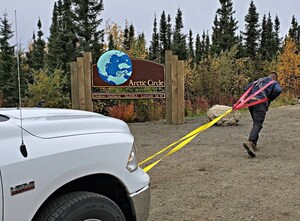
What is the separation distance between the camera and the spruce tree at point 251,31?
39.5 meters

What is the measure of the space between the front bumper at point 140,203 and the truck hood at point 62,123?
1.62 ft

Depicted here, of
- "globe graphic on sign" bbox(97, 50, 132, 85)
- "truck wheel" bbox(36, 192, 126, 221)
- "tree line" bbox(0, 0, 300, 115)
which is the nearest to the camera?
"truck wheel" bbox(36, 192, 126, 221)

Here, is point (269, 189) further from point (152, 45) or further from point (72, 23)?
point (152, 45)

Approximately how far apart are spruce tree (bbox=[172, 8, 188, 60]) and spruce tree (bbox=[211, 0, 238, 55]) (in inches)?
115

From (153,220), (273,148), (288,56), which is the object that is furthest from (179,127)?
(288,56)

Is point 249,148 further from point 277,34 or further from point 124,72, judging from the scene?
point 277,34

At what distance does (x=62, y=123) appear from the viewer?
2.34 m

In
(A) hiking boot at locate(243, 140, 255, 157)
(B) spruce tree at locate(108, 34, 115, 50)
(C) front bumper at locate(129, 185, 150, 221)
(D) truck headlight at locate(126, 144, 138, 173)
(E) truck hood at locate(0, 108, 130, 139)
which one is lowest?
(A) hiking boot at locate(243, 140, 255, 157)

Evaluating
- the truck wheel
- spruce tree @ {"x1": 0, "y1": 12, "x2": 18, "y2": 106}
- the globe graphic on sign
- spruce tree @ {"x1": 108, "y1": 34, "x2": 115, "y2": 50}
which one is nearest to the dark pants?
the truck wheel

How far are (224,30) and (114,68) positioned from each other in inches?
1047

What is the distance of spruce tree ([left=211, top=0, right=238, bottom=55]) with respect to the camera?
35.4m

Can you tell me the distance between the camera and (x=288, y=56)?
99.2 feet

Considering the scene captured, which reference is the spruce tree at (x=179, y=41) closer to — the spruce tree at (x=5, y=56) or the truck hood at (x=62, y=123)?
the spruce tree at (x=5, y=56)

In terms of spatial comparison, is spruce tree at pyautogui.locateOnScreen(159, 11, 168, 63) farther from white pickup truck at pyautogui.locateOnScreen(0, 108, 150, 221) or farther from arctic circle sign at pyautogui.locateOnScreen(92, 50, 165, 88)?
white pickup truck at pyautogui.locateOnScreen(0, 108, 150, 221)
